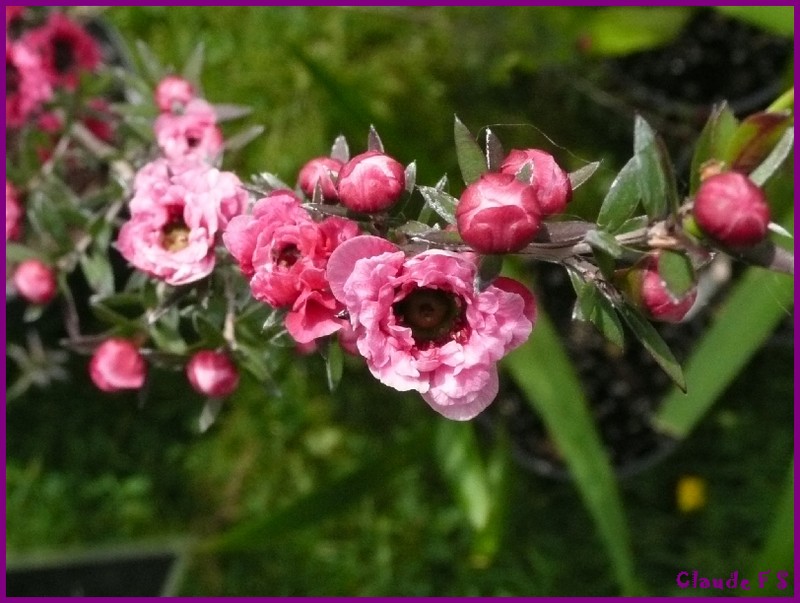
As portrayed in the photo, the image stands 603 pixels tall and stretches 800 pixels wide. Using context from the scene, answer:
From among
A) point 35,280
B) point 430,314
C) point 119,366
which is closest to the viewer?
point 430,314

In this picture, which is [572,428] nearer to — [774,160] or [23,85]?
[774,160]

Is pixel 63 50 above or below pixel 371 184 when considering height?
below

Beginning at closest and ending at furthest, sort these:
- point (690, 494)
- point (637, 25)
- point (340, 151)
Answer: point (340, 151) < point (637, 25) < point (690, 494)

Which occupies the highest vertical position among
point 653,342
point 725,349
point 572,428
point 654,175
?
point 654,175

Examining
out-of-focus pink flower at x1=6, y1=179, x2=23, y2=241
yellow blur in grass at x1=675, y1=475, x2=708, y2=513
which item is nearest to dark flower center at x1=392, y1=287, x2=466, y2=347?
out-of-focus pink flower at x1=6, y1=179, x2=23, y2=241

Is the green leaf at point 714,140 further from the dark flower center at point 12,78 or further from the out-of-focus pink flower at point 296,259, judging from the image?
the dark flower center at point 12,78

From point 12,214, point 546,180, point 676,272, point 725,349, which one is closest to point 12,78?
point 12,214
